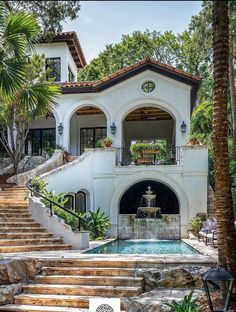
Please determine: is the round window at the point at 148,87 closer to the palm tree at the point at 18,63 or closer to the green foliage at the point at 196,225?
the green foliage at the point at 196,225

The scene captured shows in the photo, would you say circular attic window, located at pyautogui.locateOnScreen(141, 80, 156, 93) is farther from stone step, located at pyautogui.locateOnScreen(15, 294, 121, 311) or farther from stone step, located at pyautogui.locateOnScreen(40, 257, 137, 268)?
stone step, located at pyautogui.locateOnScreen(15, 294, 121, 311)

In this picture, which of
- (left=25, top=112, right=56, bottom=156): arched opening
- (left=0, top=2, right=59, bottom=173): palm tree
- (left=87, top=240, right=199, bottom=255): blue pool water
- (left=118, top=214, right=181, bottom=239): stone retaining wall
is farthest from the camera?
(left=25, top=112, right=56, bottom=156): arched opening

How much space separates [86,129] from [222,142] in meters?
21.7

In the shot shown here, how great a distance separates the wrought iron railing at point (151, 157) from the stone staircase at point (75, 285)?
40.8 ft

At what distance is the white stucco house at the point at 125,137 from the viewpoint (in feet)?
67.0

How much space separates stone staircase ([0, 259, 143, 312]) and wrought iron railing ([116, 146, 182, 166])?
12440 millimetres

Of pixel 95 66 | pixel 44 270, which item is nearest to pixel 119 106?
pixel 44 270

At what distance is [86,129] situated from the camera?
2816 centimetres

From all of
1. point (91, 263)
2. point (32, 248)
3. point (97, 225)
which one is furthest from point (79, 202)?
point (91, 263)

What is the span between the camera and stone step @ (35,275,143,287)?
331 inches

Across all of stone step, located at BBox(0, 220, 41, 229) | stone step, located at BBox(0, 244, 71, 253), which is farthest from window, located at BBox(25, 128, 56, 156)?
stone step, located at BBox(0, 244, 71, 253)

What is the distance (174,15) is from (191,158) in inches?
692

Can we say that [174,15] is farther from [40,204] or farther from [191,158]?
[191,158]

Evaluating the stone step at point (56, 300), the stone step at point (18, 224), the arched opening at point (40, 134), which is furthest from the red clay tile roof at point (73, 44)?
the stone step at point (56, 300)
